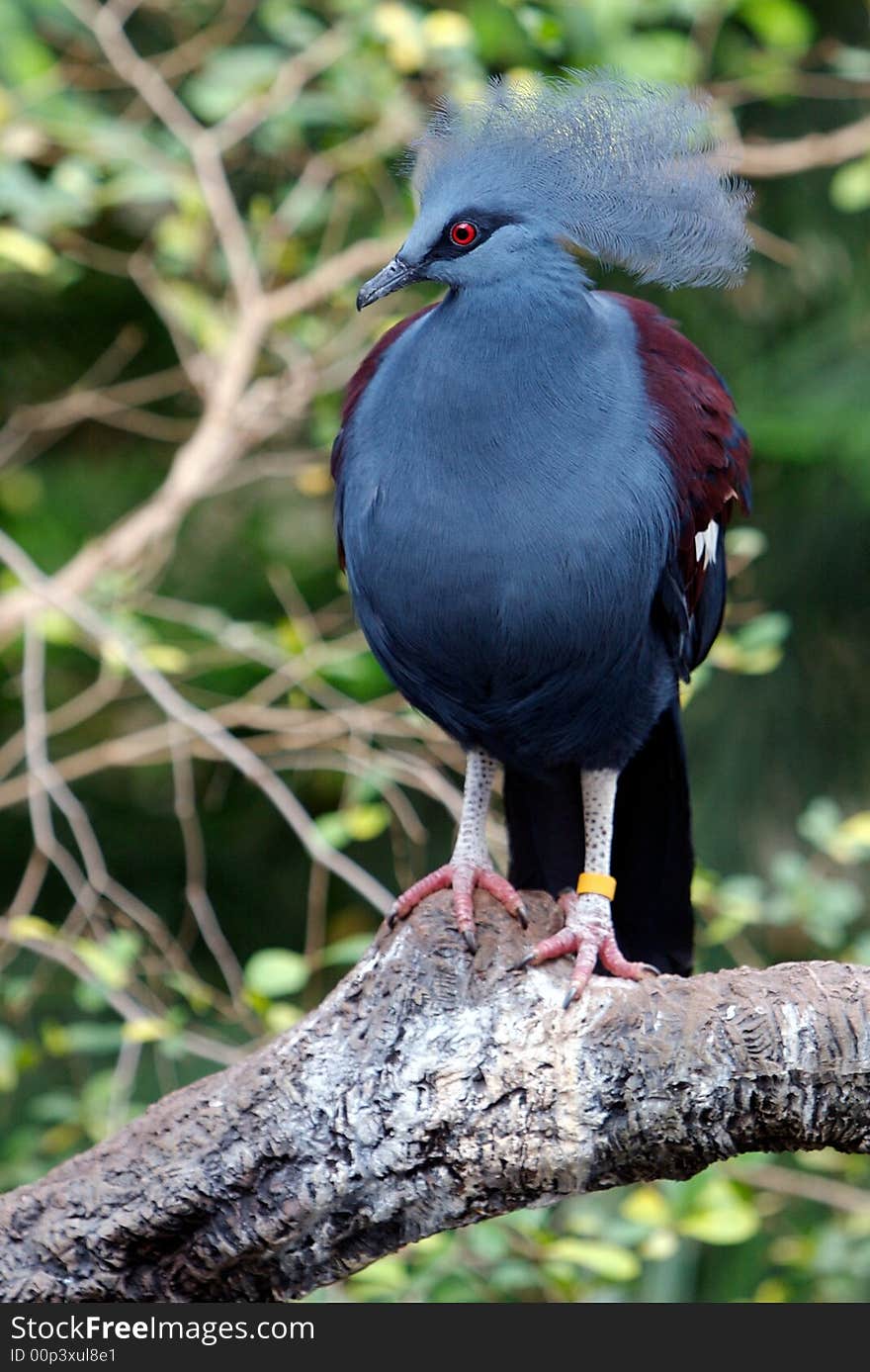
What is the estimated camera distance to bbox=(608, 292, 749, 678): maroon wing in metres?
2.37

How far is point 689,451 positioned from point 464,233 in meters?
0.48

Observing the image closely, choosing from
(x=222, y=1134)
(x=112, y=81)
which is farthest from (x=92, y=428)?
(x=222, y=1134)

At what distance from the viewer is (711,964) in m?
4.07

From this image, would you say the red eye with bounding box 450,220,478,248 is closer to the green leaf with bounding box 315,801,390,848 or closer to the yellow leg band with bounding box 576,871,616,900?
the yellow leg band with bounding box 576,871,616,900

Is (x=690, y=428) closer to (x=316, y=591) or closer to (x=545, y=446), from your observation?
(x=545, y=446)

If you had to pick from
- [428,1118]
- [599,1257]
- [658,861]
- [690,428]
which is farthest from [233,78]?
[599,1257]


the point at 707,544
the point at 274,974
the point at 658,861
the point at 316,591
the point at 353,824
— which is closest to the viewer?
the point at 707,544

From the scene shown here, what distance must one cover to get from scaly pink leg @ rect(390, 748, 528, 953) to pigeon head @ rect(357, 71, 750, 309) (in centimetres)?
81

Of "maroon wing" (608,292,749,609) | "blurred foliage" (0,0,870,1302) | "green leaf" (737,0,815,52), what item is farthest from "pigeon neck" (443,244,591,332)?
"green leaf" (737,0,815,52)

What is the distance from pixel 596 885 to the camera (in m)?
2.44

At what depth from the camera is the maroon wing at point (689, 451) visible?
93.2 inches

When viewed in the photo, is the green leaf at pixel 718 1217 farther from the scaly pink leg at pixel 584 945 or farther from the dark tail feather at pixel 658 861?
the scaly pink leg at pixel 584 945

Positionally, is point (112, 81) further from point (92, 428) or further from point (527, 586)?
point (527, 586)

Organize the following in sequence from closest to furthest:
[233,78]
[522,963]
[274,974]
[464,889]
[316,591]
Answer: [522,963]
[464,889]
[274,974]
[233,78]
[316,591]
